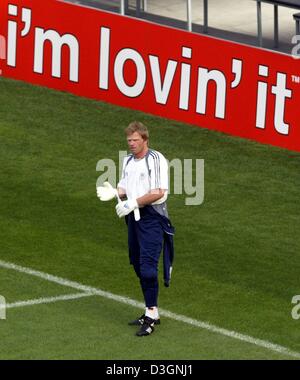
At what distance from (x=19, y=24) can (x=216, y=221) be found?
23.4ft

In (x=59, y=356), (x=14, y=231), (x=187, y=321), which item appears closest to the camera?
(x=59, y=356)

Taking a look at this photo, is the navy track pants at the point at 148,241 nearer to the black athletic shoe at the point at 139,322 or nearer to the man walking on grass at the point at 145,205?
the man walking on grass at the point at 145,205

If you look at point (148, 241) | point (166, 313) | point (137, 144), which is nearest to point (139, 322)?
point (166, 313)

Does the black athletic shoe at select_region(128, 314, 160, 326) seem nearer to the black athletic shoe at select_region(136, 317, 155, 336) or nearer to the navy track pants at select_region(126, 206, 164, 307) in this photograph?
the black athletic shoe at select_region(136, 317, 155, 336)

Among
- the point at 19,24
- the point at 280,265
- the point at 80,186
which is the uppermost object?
the point at 19,24

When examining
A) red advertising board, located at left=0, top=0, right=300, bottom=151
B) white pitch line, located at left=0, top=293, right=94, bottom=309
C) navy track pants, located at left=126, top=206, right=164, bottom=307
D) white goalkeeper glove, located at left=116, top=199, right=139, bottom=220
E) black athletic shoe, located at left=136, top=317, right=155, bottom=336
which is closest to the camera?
white goalkeeper glove, located at left=116, top=199, right=139, bottom=220

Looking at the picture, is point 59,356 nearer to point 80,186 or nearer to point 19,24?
point 80,186

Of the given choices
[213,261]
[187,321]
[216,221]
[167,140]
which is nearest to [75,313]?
[187,321]

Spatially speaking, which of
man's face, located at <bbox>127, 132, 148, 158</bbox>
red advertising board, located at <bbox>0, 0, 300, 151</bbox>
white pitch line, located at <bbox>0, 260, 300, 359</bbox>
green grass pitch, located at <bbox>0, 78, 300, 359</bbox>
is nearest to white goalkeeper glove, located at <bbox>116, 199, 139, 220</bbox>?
man's face, located at <bbox>127, 132, 148, 158</bbox>

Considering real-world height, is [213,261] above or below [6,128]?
below

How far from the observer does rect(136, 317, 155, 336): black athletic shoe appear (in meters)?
14.2

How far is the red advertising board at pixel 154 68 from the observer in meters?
20.8

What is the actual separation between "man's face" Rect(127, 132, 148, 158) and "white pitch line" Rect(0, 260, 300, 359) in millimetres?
1800

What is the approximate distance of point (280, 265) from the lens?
54.0 feet
